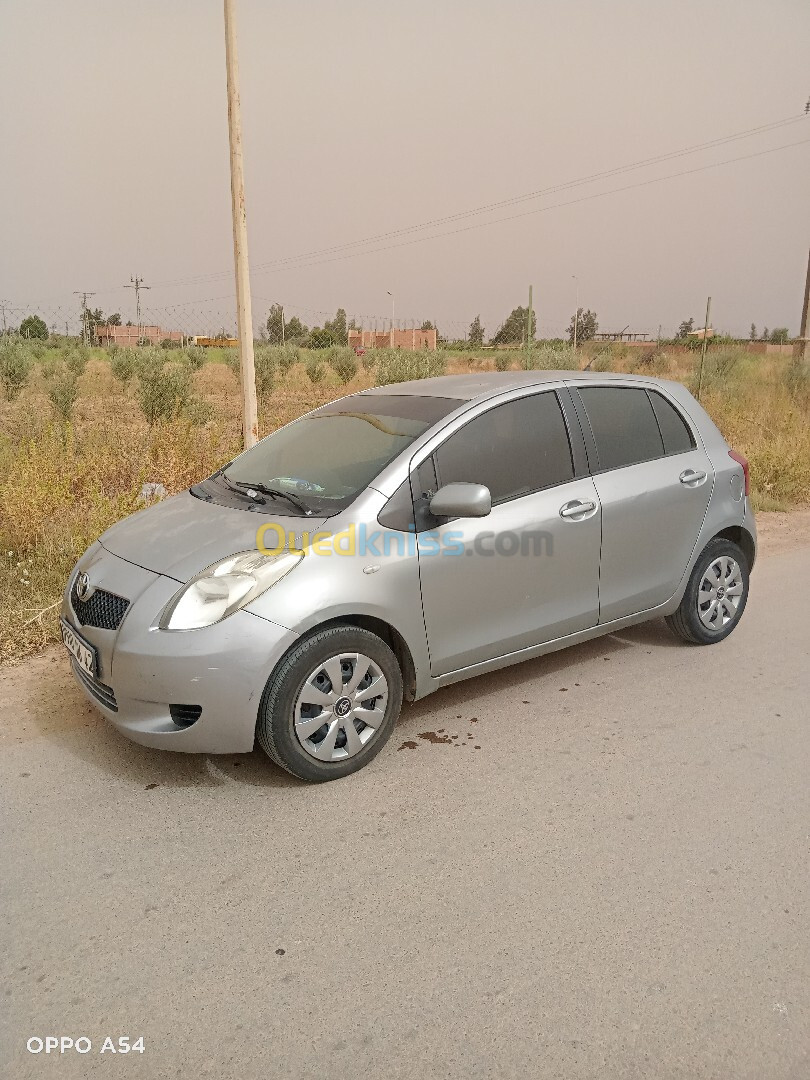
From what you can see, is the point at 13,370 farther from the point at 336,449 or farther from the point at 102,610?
the point at 102,610

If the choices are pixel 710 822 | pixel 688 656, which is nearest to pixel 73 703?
pixel 710 822

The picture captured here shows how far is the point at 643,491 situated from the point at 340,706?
6.79 ft

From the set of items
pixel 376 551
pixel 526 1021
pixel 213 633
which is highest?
pixel 376 551

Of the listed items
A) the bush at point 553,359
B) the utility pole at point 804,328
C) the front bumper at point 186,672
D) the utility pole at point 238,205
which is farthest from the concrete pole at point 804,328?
the front bumper at point 186,672

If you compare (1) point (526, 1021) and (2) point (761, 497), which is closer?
(1) point (526, 1021)

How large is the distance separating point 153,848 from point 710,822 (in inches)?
81.6

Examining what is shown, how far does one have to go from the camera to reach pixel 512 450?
412 centimetres

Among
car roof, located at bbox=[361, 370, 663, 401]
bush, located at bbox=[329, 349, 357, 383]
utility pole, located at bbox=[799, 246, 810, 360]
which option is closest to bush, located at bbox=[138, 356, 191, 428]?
car roof, located at bbox=[361, 370, 663, 401]

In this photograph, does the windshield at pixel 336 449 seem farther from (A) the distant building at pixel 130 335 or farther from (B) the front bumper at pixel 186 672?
(A) the distant building at pixel 130 335

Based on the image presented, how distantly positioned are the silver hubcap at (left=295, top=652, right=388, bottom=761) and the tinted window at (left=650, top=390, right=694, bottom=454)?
2.28 metres

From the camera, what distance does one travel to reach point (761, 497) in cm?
984

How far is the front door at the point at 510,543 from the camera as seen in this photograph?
380 cm

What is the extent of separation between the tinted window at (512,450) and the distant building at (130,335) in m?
20.2

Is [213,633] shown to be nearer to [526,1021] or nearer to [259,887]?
[259,887]
